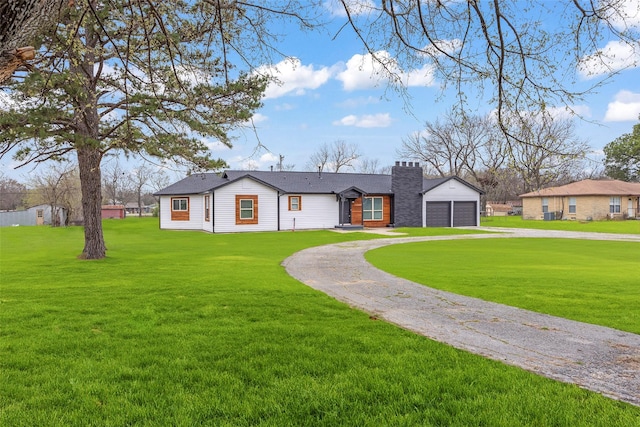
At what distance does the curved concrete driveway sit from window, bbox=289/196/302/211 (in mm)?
21182

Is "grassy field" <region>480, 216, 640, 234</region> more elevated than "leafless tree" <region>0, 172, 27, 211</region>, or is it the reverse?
"leafless tree" <region>0, 172, 27, 211</region>

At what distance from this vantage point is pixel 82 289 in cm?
818

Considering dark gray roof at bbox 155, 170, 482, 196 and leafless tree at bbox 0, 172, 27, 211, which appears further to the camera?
leafless tree at bbox 0, 172, 27, 211

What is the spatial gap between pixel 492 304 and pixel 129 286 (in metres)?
6.81

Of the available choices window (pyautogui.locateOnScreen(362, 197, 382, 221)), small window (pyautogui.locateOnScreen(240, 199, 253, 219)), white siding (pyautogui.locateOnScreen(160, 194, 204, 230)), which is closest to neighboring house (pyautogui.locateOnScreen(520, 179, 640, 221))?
window (pyautogui.locateOnScreen(362, 197, 382, 221))

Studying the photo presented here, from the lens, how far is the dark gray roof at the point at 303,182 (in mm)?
30311

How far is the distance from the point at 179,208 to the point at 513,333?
2820 centimetres

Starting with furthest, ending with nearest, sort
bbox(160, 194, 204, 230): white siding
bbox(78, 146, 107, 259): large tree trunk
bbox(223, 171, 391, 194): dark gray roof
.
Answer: bbox(223, 171, 391, 194): dark gray roof, bbox(160, 194, 204, 230): white siding, bbox(78, 146, 107, 259): large tree trunk

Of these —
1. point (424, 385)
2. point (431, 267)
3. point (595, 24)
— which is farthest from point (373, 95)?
point (431, 267)

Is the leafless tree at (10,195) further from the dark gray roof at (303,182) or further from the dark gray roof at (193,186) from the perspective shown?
the dark gray roof at (303,182)

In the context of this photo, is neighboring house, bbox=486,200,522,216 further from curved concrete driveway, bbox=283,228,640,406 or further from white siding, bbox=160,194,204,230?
Result: curved concrete driveway, bbox=283,228,640,406

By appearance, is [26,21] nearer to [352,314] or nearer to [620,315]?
[352,314]

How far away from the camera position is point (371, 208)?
32375mm

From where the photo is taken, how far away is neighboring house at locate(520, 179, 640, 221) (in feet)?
125
